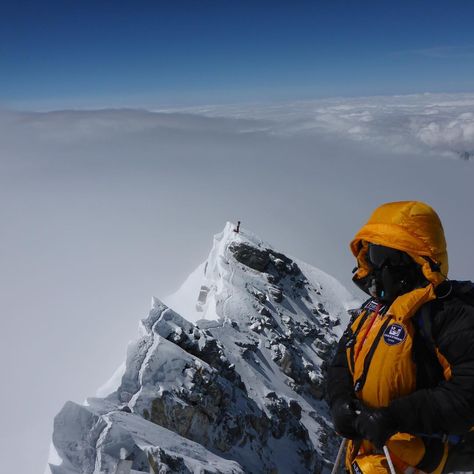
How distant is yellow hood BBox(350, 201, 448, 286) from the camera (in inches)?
A: 154

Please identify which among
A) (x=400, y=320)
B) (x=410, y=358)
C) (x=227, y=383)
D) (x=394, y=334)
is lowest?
(x=227, y=383)

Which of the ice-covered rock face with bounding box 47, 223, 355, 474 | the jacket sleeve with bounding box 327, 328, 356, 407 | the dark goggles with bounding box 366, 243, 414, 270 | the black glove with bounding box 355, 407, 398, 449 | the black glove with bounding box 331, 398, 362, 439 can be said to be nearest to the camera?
the black glove with bounding box 355, 407, 398, 449

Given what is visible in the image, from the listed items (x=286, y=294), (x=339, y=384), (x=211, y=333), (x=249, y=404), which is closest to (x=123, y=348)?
(x=286, y=294)

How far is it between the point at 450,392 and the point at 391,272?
120cm

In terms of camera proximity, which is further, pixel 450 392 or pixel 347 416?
pixel 347 416

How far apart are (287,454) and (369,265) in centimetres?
2885

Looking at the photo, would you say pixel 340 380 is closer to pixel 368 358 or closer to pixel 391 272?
pixel 368 358

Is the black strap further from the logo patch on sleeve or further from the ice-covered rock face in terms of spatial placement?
the ice-covered rock face

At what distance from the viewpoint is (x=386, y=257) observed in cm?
413

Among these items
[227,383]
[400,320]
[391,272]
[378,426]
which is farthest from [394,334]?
[227,383]

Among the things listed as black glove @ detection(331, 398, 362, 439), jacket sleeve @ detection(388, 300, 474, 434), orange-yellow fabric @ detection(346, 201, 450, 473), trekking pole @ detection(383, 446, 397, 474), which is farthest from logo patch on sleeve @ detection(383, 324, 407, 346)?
trekking pole @ detection(383, 446, 397, 474)

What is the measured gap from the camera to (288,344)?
4022cm

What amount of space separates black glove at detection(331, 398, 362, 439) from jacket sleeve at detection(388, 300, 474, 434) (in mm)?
521

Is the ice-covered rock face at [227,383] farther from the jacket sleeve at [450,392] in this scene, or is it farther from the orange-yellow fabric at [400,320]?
the jacket sleeve at [450,392]
